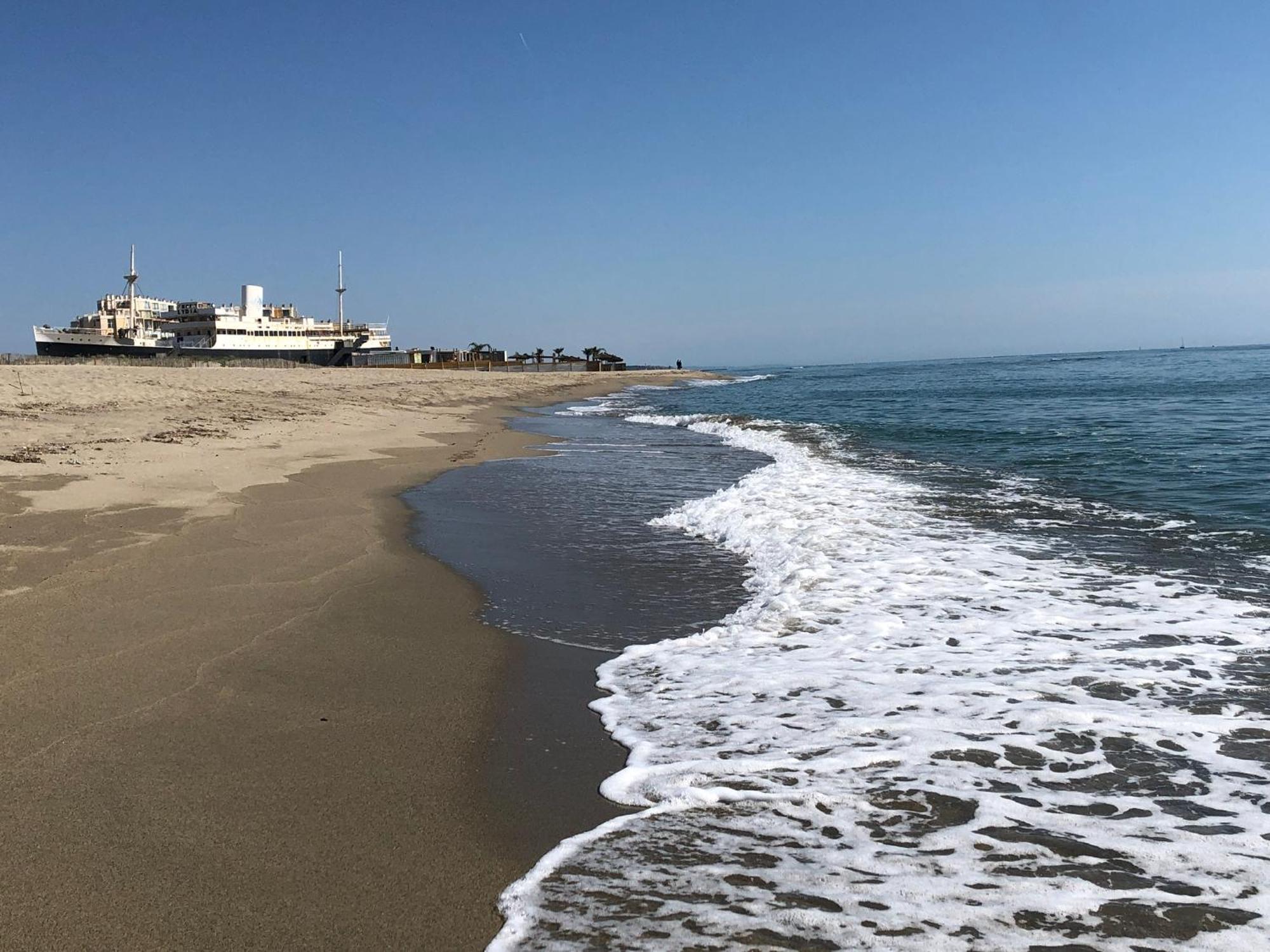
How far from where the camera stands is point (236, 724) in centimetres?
356

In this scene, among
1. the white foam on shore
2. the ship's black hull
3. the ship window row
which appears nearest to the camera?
the white foam on shore

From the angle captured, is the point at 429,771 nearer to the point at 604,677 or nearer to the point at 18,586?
the point at 604,677

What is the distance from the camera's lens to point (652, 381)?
7138cm

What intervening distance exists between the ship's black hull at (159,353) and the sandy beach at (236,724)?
6419 cm

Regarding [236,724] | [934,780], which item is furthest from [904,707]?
[236,724]

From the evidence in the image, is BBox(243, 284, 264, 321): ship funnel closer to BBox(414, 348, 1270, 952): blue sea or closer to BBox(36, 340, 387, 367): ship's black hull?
BBox(36, 340, 387, 367): ship's black hull

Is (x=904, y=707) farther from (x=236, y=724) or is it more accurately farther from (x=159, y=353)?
(x=159, y=353)

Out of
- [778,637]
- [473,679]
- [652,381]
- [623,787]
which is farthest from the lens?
[652,381]

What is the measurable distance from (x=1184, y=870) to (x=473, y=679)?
3.13m

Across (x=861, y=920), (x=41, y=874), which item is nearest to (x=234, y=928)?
(x=41, y=874)

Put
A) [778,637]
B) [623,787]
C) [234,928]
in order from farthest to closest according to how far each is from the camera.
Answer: [778,637] < [623,787] < [234,928]

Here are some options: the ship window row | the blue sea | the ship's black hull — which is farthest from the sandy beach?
the ship window row

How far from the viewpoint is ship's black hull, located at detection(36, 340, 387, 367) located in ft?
208

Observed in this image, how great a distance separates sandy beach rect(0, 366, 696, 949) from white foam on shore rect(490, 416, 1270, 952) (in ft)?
1.66
